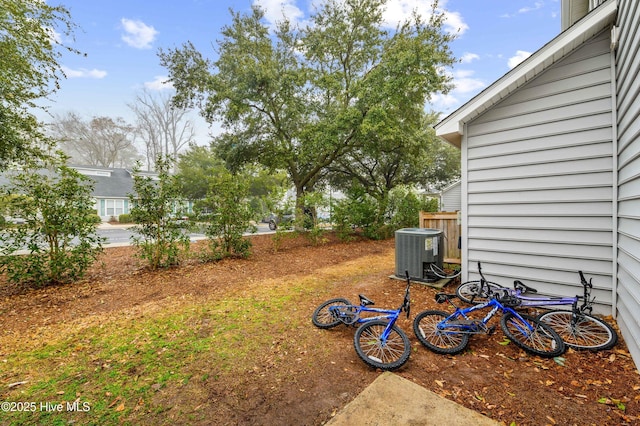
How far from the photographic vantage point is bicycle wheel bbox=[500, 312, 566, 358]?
2549mm

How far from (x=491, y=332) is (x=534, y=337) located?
37 cm

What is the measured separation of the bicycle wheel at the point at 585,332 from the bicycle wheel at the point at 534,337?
24 cm

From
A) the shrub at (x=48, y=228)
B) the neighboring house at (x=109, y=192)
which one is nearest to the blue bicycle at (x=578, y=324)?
the shrub at (x=48, y=228)

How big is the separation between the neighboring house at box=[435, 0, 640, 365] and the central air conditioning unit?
75 centimetres

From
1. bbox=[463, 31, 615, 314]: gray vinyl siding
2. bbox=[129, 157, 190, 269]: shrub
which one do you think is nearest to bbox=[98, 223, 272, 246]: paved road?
bbox=[129, 157, 190, 269]: shrub

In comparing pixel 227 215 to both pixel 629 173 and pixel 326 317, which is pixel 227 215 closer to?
pixel 326 317

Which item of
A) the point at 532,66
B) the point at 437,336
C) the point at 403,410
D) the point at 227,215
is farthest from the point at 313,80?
the point at 403,410

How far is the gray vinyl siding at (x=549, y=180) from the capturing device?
3240 mm

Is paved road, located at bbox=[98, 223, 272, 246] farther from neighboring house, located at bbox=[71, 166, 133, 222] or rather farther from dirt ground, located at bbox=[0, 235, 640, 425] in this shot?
neighboring house, located at bbox=[71, 166, 133, 222]

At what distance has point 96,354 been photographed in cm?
274

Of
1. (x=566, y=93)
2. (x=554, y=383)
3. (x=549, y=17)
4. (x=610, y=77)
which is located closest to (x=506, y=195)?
(x=566, y=93)

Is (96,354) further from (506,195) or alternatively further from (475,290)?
(506,195)

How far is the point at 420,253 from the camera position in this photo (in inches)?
196

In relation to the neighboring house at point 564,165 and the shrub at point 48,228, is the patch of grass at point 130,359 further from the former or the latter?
the neighboring house at point 564,165
